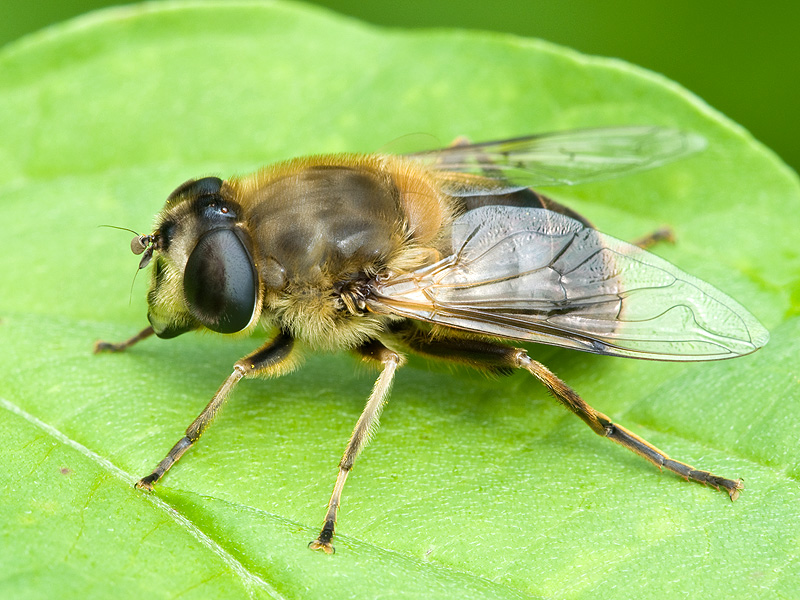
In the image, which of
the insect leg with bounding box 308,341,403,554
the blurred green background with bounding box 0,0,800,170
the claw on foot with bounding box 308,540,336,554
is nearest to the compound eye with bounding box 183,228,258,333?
the insect leg with bounding box 308,341,403,554

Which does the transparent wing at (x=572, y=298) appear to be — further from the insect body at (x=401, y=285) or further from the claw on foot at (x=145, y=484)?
the claw on foot at (x=145, y=484)

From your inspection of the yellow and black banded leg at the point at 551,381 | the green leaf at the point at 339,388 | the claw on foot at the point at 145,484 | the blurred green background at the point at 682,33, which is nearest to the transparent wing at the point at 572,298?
the yellow and black banded leg at the point at 551,381

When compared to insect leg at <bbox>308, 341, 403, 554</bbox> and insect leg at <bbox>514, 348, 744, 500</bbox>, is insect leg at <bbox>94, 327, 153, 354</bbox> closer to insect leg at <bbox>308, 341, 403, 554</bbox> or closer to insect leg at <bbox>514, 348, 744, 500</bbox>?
insect leg at <bbox>308, 341, 403, 554</bbox>

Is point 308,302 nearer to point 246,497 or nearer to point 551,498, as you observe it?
point 246,497

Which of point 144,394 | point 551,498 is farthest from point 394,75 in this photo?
point 551,498

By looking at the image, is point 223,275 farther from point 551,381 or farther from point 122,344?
point 551,381
